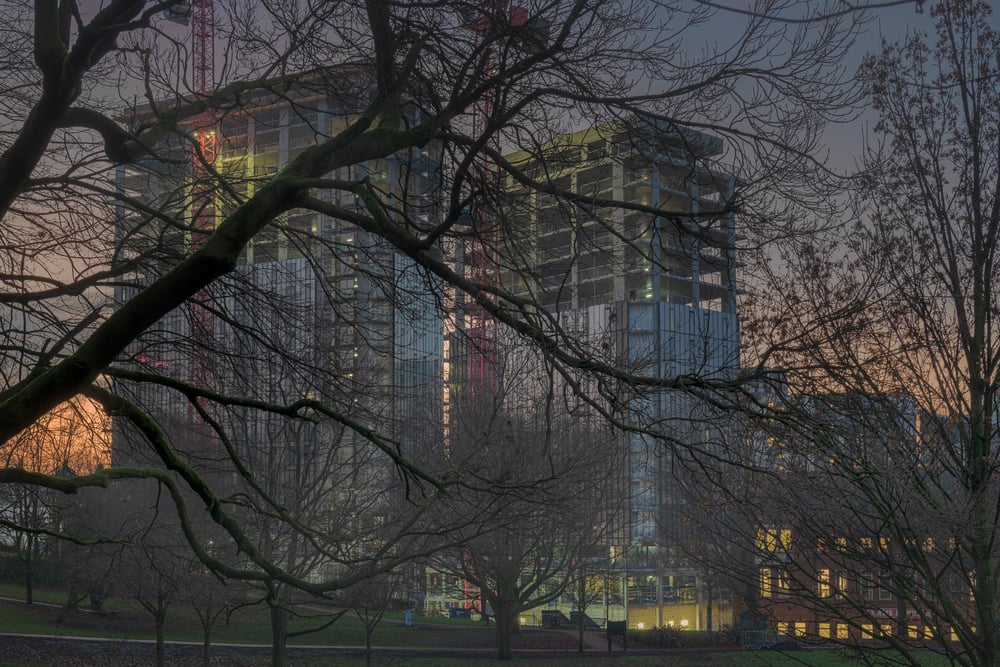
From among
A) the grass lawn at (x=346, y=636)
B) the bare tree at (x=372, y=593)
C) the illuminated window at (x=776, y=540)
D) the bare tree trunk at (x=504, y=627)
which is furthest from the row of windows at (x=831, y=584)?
the bare tree trunk at (x=504, y=627)

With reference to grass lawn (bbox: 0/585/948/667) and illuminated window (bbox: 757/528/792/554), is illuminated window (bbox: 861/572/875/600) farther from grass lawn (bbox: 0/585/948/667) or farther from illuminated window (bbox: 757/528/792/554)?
grass lawn (bbox: 0/585/948/667)

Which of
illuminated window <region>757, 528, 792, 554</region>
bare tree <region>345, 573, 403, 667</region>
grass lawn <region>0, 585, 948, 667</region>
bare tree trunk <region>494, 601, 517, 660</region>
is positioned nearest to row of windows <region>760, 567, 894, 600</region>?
illuminated window <region>757, 528, 792, 554</region>

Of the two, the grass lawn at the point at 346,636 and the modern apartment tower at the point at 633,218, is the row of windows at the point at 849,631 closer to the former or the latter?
the modern apartment tower at the point at 633,218

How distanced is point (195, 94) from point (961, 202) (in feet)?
19.3

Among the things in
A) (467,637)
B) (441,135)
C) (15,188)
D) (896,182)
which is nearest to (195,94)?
(15,188)

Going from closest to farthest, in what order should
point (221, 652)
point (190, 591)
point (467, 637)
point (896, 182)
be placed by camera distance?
1. point (896, 182)
2. point (190, 591)
3. point (221, 652)
4. point (467, 637)

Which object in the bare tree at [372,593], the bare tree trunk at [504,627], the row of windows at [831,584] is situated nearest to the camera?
the row of windows at [831,584]

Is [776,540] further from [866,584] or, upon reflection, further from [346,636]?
[346,636]

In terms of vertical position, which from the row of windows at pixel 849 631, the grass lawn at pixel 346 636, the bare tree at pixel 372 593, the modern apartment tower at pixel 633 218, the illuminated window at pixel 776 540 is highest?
the modern apartment tower at pixel 633 218

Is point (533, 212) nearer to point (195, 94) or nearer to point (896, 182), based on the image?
point (195, 94)

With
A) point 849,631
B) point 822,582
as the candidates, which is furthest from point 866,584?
point 822,582

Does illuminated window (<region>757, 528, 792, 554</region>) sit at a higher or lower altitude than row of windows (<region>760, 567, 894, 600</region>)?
higher

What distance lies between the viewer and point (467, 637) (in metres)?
37.1

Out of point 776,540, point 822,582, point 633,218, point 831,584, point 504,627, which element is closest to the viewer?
point 633,218
